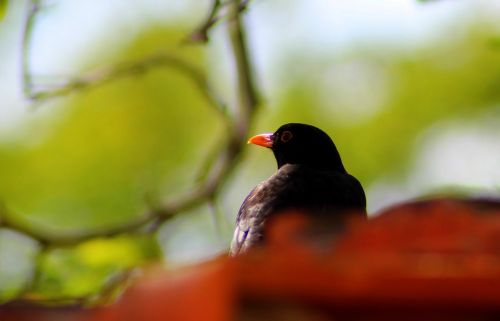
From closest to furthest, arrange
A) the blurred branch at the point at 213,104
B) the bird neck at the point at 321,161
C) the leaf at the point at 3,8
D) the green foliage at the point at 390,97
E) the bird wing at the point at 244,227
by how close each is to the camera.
→ 1. the leaf at the point at 3,8
2. the bird wing at the point at 244,227
3. the blurred branch at the point at 213,104
4. the bird neck at the point at 321,161
5. the green foliage at the point at 390,97

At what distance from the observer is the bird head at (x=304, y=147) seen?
22.1 feet

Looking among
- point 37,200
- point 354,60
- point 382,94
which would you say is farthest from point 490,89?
point 37,200

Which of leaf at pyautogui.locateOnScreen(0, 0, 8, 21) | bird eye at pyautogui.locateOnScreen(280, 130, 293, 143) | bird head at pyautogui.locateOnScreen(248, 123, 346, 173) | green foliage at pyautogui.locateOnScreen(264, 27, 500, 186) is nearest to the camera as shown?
leaf at pyautogui.locateOnScreen(0, 0, 8, 21)

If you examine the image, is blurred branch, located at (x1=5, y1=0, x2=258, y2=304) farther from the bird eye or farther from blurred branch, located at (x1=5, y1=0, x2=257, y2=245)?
the bird eye

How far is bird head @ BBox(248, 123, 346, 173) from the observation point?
6.74 meters

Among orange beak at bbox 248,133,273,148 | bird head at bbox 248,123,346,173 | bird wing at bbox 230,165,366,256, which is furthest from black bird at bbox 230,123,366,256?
orange beak at bbox 248,133,273,148

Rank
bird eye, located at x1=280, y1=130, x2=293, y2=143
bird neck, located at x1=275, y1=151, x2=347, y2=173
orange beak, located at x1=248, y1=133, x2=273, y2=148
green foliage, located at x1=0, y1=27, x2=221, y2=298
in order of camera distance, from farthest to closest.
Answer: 1. green foliage, located at x1=0, y1=27, x2=221, y2=298
2. orange beak, located at x1=248, y1=133, x2=273, y2=148
3. bird eye, located at x1=280, y1=130, x2=293, y2=143
4. bird neck, located at x1=275, y1=151, x2=347, y2=173

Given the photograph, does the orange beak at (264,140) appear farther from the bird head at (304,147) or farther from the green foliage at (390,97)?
the green foliage at (390,97)

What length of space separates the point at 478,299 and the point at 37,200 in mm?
9992

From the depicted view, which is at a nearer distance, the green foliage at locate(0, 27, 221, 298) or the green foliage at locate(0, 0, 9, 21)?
the green foliage at locate(0, 0, 9, 21)

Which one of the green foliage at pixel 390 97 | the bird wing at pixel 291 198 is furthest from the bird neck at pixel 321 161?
the green foliage at pixel 390 97

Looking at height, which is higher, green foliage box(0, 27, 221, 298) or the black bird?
the black bird

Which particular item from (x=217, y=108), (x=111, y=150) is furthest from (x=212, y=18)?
(x=111, y=150)

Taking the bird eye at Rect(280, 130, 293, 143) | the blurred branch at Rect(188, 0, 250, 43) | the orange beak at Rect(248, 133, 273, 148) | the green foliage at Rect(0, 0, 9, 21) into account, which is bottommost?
the orange beak at Rect(248, 133, 273, 148)
